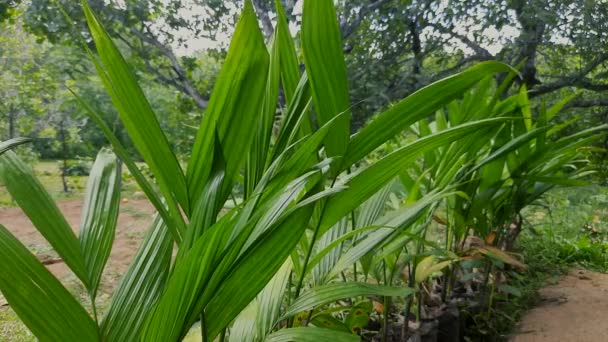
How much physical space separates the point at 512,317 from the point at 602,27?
1.47m

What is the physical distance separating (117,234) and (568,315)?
139 cm

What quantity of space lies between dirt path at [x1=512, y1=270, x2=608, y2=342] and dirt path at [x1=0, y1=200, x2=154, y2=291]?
982 millimetres

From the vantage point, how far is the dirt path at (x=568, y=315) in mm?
936

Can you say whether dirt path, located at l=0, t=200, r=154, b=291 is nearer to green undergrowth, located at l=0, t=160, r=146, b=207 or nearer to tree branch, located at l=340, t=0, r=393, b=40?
green undergrowth, located at l=0, t=160, r=146, b=207

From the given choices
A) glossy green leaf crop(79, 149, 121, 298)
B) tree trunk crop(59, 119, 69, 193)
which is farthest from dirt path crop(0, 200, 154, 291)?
glossy green leaf crop(79, 149, 121, 298)

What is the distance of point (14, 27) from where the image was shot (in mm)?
1907

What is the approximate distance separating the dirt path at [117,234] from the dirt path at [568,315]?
982 millimetres

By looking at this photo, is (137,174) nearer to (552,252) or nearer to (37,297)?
(37,297)

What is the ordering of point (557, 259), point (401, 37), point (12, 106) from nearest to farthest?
1. point (557, 259)
2. point (12, 106)
3. point (401, 37)

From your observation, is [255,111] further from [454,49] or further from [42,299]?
[454,49]

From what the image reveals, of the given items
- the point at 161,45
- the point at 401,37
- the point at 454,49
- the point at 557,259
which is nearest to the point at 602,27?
the point at 454,49

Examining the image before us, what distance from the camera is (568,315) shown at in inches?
40.8

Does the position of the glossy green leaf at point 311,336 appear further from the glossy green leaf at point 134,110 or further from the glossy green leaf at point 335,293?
the glossy green leaf at point 134,110

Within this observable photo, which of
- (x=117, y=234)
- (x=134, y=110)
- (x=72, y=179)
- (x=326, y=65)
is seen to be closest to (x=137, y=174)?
(x=134, y=110)
